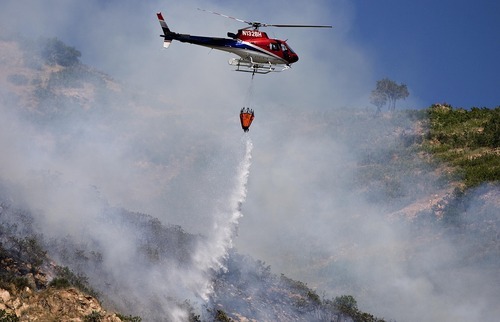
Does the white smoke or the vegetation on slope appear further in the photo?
the vegetation on slope

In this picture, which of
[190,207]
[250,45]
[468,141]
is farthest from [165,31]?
[468,141]

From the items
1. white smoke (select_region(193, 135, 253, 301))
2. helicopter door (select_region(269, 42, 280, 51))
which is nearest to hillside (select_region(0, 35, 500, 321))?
white smoke (select_region(193, 135, 253, 301))

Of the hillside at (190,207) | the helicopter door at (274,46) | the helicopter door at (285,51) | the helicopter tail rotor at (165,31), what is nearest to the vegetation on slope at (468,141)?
the hillside at (190,207)

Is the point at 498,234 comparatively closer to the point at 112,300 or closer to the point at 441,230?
the point at 441,230

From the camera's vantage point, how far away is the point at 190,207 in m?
68.8

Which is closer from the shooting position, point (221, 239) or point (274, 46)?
point (274, 46)

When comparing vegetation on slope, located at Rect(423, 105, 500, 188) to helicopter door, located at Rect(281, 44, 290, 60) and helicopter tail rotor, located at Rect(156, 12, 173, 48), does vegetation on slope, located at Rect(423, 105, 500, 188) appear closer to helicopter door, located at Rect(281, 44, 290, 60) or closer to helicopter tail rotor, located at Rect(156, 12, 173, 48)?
helicopter door, located at Rect(281, 44, 290, 60)

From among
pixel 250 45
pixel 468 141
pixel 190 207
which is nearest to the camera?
pixel 250 45

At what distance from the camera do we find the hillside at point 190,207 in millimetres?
33750

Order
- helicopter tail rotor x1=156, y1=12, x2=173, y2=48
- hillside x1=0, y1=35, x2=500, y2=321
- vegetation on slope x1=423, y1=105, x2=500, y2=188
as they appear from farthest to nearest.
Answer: vegetation on slope x1=423, y1=105, x2=500, y2=188, helicopter tail rotor x1=156, y1=12, x2=173, y2=48, hillside x1=0, y1=35, x2=500, y2=321

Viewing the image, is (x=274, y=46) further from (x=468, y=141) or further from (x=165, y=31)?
(x=468, y=141)

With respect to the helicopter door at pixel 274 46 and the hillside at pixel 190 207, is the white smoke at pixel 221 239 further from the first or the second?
the helicopter door at pixel 274 46

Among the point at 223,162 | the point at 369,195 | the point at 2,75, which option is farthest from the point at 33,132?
the point at 369,195

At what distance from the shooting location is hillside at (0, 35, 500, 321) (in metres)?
33.8
